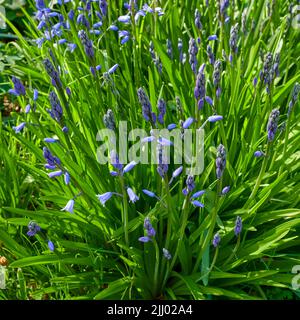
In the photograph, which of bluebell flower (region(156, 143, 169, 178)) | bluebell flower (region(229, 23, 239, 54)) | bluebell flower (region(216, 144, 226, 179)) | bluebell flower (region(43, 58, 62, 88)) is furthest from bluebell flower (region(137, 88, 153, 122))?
bluebell flower (region(229, 23, 239, 54))

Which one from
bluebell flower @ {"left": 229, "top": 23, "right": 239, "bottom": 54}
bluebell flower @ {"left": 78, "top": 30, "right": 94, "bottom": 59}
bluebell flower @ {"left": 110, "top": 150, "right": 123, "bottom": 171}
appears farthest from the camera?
bluebell flower @ {"left": 229, "top": 23, "right": 239, "bottom": 54}

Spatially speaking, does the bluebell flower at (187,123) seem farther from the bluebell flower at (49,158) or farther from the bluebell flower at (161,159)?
the bluebell flower at (49,158)

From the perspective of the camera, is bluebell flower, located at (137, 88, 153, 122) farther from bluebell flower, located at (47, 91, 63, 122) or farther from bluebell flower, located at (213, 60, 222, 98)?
bluebell flower, located at (213, 60, 222, 98)

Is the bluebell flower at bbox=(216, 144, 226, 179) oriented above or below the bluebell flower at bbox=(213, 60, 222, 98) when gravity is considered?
below

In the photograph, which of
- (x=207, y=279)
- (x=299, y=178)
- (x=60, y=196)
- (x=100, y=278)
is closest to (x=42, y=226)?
(x=60, y=196)

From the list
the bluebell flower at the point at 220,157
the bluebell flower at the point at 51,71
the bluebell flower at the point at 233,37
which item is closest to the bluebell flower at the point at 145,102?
the bluebell flower at the point at 220,157

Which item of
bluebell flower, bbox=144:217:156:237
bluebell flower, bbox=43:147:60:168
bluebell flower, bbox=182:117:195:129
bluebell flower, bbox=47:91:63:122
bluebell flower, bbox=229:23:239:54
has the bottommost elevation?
bluebell flower, bbox=144:217:156:237

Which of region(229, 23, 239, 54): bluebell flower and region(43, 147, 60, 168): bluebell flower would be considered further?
region(229, 23, 239, 54): bluebell flower

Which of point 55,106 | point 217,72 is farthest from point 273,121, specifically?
point 55,106

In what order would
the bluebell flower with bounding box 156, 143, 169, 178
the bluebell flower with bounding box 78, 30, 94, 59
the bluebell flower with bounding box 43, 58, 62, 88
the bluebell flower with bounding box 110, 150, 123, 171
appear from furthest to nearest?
the bluebell flower with bounding box 78, 30, 94, 59 → the bluebell flower with bounding box 43, 58, 62, 88 → the bluebell flower with bounding box 110, 150, 123, 171 → the bluebell flower with bounding box 156, 143, 169, 178

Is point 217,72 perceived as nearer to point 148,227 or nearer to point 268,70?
point 268,70
